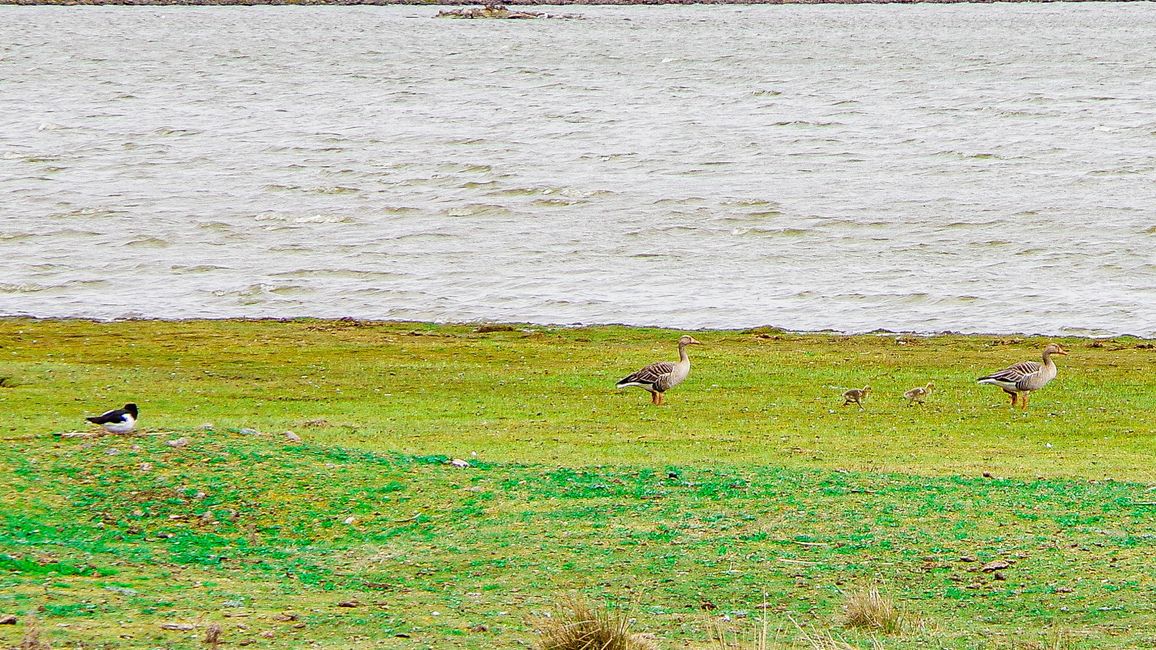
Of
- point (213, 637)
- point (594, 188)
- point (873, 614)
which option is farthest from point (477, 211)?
point (213, 637)

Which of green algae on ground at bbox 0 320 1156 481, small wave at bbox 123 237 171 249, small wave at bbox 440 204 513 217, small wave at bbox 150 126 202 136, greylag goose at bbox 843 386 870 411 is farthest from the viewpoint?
small wave at bbox 150 126 202 136

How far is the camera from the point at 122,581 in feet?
33.4

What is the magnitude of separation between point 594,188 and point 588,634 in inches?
1767

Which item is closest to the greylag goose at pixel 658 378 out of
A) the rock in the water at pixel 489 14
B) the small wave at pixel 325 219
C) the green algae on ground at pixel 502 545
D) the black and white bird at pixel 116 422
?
the green algae on ground at pixel 502 545

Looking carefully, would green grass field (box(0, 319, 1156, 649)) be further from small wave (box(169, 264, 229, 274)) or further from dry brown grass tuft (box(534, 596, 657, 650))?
small wave (box(169, 264, 229, 274))

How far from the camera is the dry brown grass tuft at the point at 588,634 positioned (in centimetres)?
809

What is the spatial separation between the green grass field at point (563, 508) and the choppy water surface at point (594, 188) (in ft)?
34.7

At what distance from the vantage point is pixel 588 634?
809 cm

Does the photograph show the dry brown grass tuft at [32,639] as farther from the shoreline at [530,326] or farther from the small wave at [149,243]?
the small wave at [149,243]

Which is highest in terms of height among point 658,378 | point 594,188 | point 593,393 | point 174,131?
point 658,378

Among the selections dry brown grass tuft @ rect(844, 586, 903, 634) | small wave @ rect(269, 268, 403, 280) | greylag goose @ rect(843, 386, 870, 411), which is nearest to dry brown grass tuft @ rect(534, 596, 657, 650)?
dry brown grass tuft @ rect(844, 586, 903, 634)

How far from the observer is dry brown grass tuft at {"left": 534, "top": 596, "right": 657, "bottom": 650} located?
26.6ft

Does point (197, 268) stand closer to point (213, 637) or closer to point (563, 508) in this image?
point (563, 508)

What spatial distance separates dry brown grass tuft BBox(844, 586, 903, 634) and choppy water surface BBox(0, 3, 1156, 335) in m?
21.6
